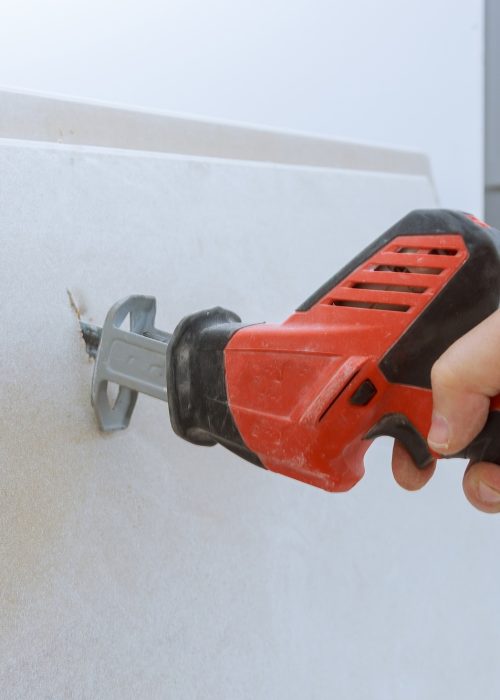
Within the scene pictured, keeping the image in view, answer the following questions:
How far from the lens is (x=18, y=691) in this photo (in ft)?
1.61

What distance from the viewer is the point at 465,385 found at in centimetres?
43

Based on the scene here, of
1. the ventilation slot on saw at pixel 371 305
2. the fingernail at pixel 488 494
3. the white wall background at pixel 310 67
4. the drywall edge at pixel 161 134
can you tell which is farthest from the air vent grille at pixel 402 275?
the white wall background at pixel 310 67

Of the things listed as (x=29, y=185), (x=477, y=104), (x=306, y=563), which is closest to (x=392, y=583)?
(x=306, y=563)

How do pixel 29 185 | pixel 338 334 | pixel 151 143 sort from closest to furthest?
pixel 338 334 → pixel 29 185 → pixel 151 143

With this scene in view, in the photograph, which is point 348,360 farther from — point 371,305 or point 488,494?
point 488,494

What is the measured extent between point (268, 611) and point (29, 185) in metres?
0.47

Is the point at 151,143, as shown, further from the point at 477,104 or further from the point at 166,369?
the point at 477,104

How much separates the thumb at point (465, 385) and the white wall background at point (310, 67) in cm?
105

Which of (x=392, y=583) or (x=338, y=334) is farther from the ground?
(x=338, y=334)

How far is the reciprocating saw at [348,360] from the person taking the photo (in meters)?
0.47

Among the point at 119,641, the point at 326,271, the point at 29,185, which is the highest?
the point at 29,185

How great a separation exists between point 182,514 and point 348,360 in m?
0.26

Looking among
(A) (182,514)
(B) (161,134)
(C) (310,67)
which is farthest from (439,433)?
(C) (310,67)

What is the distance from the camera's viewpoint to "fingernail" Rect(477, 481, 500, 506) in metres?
0.55
